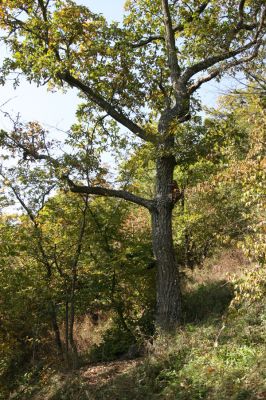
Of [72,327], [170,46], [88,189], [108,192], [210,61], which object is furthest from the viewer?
[170,46]

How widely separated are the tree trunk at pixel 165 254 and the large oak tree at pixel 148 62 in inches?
0.9

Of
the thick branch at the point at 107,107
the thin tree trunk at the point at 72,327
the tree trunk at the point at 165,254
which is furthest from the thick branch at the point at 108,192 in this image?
the thin tree trunk at the point at 72,327

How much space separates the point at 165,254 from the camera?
10.4 m

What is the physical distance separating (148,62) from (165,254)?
230 inches

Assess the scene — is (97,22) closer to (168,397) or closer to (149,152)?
(149,152)

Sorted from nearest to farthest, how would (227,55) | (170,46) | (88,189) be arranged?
(88,189)
(227,55)
(170,46)

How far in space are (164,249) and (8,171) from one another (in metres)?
4.45

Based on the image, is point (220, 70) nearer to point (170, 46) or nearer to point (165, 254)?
point (170, 46)

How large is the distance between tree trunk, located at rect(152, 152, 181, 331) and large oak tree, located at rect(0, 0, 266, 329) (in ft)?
0.08

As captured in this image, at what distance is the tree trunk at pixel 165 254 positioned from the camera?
32.9 feet

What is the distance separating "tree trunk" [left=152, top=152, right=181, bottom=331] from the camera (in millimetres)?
10016

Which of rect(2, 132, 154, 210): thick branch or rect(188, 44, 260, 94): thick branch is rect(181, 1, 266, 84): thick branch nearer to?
rect(188, 44, 260, 94): thick branch

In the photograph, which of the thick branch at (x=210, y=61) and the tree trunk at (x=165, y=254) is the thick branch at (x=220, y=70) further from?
the tree trunk at (x=165, y=254)

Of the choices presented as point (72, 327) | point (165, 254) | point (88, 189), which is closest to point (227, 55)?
point (88, 189)
